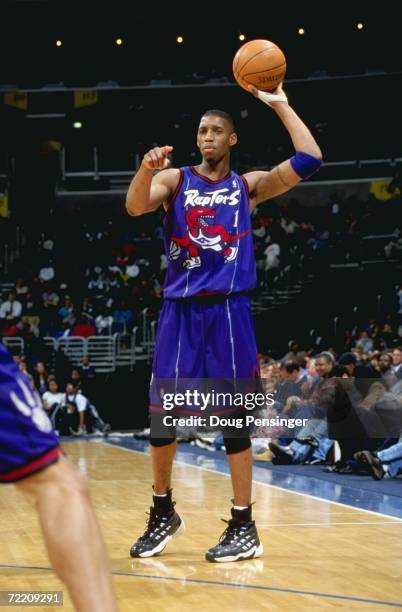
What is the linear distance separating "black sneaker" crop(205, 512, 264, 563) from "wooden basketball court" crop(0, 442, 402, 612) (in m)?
0.06

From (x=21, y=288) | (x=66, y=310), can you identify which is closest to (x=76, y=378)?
(x=66, y=310)

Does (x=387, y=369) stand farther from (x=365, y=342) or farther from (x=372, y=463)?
(x=365, y=342)

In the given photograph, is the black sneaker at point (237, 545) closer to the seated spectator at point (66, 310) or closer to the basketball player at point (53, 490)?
the basketball player at point (53, 490)

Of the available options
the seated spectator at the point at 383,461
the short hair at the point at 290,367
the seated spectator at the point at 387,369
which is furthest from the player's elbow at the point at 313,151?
the short hair at the point at 290,367

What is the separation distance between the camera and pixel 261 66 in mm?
5133

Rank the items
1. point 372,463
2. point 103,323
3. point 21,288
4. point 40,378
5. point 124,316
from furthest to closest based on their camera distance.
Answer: point 21,288 → point 124,316 → point 103,323 → point 40,378 → point 372,463

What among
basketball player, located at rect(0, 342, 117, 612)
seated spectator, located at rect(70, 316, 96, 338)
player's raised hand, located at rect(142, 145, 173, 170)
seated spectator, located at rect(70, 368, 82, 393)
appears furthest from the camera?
seated spectator, located at rect(70, 316, 96, 338)

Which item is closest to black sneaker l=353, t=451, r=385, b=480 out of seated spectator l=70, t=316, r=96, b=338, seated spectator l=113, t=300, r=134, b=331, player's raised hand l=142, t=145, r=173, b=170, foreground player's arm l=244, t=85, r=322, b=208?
foreground player's arm l=244, t=85, r=322, b=208

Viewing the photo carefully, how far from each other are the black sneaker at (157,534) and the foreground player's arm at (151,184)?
159cm

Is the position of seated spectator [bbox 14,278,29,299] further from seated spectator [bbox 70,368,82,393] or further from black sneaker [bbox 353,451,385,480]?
black sneaker [bbox 353,451,385,480]

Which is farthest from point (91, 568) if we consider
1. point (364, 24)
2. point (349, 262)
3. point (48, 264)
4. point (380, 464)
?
point (364, 24)

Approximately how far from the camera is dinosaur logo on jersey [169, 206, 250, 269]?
5.07 meters

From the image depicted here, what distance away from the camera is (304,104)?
84.5ft

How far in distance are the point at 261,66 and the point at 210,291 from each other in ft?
3.96
